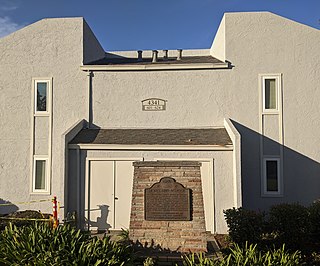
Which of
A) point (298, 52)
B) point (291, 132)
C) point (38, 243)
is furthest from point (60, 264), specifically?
point (298, 52)

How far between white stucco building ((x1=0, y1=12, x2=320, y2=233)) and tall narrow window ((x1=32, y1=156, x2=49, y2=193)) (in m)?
0.04

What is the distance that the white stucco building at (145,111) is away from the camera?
13.3 meters

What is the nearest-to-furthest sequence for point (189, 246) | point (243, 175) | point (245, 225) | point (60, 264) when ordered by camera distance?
point (60, 264) < point (189, 246) < point (245, 225) < point (243, 175)

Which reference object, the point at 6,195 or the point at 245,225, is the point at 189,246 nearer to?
the point at 245,225

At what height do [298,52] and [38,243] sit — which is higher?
[298,52]

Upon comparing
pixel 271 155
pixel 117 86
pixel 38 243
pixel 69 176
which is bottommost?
pixel 38 243

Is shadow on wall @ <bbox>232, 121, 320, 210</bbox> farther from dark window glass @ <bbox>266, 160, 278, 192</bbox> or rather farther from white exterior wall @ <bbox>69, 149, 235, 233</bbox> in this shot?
white exterior wall @ <bbox>69, 149, 235, 233</bbox>

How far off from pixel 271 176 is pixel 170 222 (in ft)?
24.0

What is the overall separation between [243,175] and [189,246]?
22.0ft

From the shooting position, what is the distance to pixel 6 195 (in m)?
14.7

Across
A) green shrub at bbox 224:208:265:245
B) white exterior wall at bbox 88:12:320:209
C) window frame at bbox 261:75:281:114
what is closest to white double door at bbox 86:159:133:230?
white exterior wall at bbox 88:12:320:209

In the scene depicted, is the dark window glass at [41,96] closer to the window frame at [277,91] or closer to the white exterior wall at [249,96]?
the white exterior wall at [249,96]

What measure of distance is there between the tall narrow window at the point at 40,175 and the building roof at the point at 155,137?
2263mm

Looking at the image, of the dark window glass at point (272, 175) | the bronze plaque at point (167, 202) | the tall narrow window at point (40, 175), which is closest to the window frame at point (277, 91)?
the dark window glass at point (272, 175)
